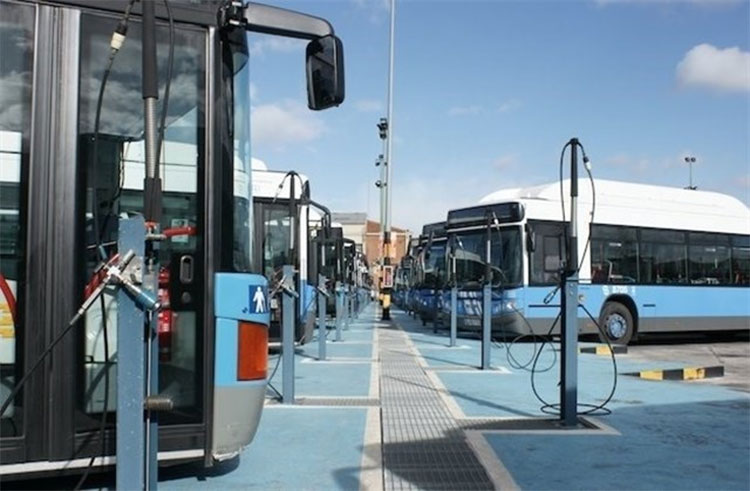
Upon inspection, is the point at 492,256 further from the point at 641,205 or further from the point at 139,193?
the point at 139,193

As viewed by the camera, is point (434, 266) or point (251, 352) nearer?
point (251, 352)

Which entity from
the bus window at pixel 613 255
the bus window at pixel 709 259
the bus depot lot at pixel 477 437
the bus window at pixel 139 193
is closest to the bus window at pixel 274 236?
the bus depot lot at pixel 477 437

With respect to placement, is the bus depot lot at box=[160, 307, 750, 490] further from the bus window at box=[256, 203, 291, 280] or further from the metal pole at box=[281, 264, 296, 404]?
the bus window at box=[256, 203, 291, 280]

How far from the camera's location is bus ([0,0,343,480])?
4.20 meters

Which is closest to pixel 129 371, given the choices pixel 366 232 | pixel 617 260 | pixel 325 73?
pixel 325 73

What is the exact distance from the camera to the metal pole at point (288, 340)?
8.12 m

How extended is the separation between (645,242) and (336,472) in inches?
531

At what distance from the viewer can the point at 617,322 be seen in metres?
16.6

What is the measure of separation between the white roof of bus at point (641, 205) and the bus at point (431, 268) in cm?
315

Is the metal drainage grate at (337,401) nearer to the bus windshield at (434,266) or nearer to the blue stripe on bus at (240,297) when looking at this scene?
the blue stripe on bus at (240,297)

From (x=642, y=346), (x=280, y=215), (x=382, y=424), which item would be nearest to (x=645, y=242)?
(x=642, y=346)

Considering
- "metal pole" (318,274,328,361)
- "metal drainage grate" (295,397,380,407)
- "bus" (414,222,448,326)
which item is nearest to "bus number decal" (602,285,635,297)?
"bus" (414,222,448,326)

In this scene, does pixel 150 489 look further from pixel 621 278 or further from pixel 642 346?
pixel 642 346

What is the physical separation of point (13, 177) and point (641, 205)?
1562 centimetres
